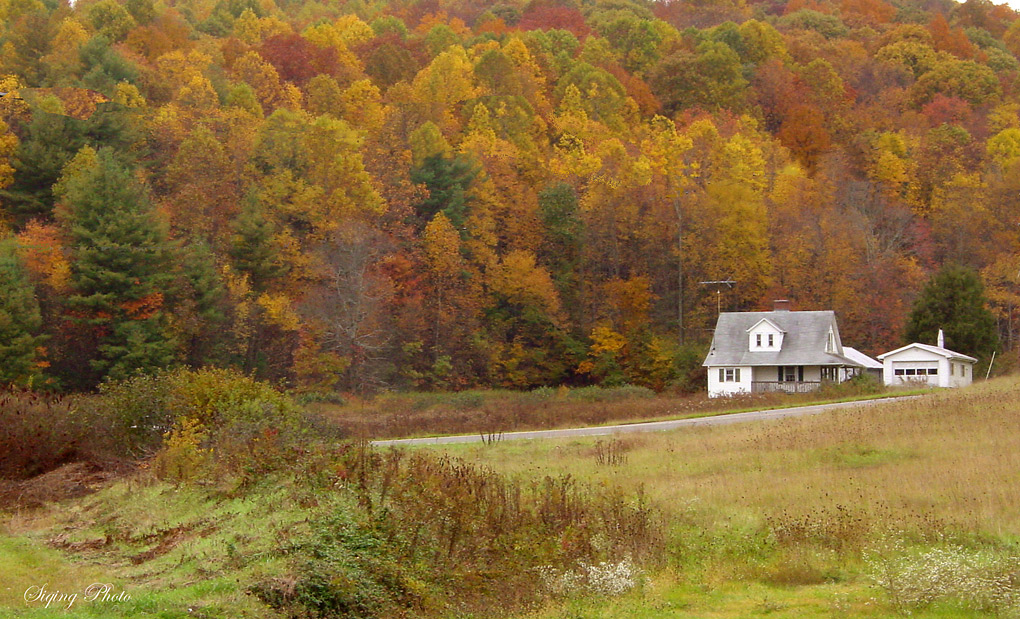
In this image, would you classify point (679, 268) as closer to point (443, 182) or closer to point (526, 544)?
point (443, 182)

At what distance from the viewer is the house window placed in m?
60.2

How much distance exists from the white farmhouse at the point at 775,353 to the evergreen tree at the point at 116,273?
2814 centimetres

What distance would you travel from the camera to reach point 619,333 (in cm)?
7212

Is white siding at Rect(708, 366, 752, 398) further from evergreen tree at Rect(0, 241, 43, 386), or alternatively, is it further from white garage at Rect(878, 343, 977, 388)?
evergreen tree at Rect(0, 241, 43, 386)

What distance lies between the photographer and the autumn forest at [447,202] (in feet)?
193

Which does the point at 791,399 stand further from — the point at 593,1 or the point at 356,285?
the point at 593,1

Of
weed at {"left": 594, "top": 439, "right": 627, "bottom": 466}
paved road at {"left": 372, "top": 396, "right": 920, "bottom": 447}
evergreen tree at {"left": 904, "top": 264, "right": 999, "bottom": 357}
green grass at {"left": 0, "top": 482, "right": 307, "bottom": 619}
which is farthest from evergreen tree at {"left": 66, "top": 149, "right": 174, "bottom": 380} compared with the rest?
evergreen tree at {"left": 904, "top": 264, "right": 999, "bottom": 357}

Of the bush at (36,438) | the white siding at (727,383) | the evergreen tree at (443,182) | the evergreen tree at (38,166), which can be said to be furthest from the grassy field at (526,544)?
the evergreen tree at (443,182)

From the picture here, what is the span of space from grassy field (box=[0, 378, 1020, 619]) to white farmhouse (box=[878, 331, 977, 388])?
34.9 metres

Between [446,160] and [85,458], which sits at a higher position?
[446,160]

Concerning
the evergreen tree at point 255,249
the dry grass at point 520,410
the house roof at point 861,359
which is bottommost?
the dry grass at point 520,410

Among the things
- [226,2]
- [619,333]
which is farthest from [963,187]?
[226,2]

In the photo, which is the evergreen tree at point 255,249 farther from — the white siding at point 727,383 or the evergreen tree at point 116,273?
the white siding at point 727,383

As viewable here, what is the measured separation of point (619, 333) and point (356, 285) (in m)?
17.7
